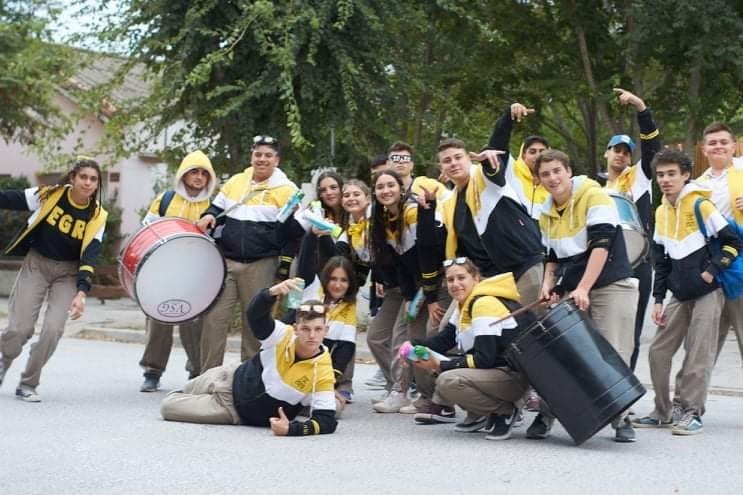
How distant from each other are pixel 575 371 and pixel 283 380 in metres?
1.89

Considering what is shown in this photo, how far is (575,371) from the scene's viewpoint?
25.1ft

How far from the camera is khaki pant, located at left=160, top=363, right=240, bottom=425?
8.62 m

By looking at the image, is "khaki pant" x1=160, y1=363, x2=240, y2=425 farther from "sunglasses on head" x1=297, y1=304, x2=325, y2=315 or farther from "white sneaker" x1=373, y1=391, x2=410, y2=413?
"white sneaker" x1=373, y1=391, x2=410, y2=413

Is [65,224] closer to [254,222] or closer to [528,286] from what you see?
[254,222]

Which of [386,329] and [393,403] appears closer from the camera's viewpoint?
[393,403]

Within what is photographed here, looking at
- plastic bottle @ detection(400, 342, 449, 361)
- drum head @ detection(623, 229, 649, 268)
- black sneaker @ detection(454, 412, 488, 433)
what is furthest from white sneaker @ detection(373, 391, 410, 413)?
drum head @ detection(623, 229, 649, 268)

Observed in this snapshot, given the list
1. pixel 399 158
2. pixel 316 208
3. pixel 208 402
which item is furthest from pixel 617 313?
pixel 208 402

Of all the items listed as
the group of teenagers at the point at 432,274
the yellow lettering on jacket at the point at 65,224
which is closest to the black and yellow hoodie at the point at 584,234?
the group of teenagers at the point at 432,274

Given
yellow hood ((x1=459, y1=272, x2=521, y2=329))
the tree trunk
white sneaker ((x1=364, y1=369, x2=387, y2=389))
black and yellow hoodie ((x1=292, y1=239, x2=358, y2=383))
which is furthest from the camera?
the tree trunk

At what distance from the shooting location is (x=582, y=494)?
640 cm

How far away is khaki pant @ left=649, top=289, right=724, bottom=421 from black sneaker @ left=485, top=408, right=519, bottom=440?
1259mm

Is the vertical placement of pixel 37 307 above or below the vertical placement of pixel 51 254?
below

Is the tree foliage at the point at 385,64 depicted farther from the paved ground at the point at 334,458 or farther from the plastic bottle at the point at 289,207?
the paved ground at the point at 334,458

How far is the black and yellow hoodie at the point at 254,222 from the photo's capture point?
1002 centimetres
